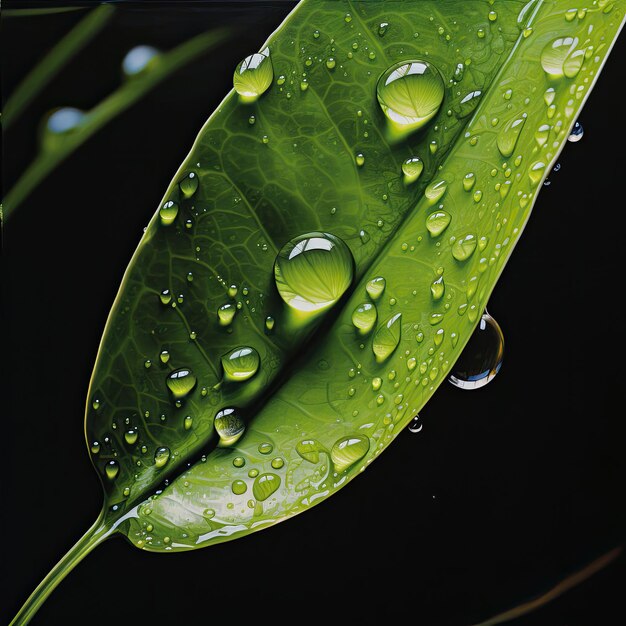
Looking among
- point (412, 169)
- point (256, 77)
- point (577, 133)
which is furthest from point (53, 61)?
point (577, 133)

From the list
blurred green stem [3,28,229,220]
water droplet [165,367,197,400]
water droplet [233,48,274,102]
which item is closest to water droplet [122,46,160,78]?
blurred green stem [3,28,229,220]

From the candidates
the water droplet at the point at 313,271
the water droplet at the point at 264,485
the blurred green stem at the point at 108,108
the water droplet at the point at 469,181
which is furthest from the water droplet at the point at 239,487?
the blurred green stem at the point at 108,108

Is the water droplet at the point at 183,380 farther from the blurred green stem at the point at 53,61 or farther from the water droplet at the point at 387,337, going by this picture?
the blurred green stem at the point at 53,61

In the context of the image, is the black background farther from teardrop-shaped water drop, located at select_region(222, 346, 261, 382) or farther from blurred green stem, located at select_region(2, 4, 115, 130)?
teardrop-shaped water drop, located at select_region(222, 346, 261, 382)

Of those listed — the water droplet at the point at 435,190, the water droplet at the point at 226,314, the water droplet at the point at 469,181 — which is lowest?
the water droplet at the point at 469,181

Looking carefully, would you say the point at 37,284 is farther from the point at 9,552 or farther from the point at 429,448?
the point at 429,448

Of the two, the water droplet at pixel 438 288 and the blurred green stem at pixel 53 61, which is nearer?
the water droplet at pixel 438 288

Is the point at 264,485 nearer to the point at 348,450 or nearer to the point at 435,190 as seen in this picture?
the point at 348,450
